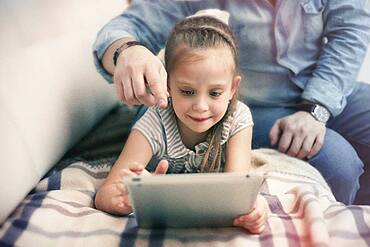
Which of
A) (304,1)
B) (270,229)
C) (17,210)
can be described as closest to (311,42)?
(304,1)

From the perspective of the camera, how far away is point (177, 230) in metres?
0.55

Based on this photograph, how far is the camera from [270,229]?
1.81 ft

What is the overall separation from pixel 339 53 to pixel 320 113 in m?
0.10

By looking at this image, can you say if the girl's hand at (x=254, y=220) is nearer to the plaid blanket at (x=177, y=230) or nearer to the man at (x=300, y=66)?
the plaid blanket at (x=177, y=230)

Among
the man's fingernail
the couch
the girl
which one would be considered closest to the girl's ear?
the girl

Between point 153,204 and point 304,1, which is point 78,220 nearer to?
point 153,204

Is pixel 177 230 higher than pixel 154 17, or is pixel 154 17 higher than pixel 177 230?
pixel 154 17

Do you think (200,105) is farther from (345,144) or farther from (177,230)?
(345,144)

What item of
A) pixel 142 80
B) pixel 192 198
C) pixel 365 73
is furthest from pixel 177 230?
pixel 365 73

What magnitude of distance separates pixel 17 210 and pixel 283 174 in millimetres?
343

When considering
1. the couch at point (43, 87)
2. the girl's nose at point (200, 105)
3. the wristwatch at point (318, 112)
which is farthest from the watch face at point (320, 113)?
the girl's nose at point (200, 105)

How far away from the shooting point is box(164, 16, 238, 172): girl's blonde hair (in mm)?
619

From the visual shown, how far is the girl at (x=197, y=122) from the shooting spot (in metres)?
0.61

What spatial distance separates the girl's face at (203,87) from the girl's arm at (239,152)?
5cm
